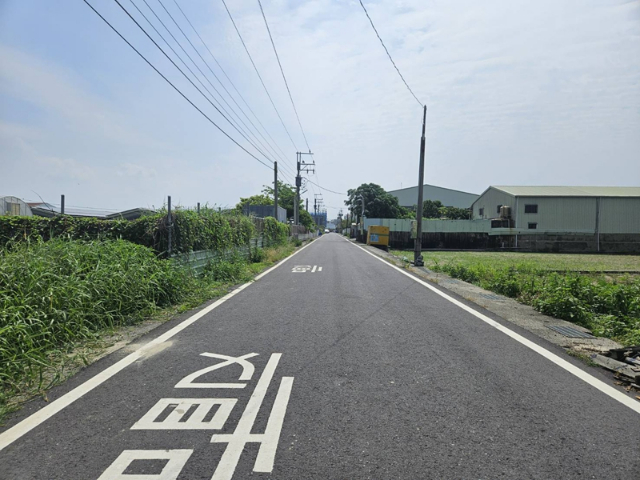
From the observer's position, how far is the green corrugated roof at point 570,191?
141 feet

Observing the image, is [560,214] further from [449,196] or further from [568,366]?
[449,196]

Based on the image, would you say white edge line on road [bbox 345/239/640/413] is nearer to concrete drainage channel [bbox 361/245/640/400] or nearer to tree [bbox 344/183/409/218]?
concrete drainage channel [bbox 361/245/640/400]

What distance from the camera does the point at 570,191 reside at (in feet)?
154

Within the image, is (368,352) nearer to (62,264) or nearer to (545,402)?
(545,402)

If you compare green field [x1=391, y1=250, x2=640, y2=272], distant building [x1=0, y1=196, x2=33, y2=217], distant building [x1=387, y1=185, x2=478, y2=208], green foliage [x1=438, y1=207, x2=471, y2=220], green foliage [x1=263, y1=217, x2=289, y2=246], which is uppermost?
distant building [x1=387, y1=185, x2=478, y2=208]

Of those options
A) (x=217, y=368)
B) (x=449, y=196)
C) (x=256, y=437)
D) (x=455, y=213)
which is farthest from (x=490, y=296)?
(x=449, y=196)

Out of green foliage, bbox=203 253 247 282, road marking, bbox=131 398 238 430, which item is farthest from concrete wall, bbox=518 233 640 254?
road marking, bbox=131 398 238 430

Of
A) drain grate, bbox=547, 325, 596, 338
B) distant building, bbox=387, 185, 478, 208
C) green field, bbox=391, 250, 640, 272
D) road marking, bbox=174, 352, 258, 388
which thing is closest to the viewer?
road marking, bbox=174, 352, 258, 388

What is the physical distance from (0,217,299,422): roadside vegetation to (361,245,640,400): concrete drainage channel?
5804 millimetres

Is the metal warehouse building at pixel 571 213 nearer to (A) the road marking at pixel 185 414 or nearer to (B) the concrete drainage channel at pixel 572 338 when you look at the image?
(B) the concrete drainage channel at pixel 572 338

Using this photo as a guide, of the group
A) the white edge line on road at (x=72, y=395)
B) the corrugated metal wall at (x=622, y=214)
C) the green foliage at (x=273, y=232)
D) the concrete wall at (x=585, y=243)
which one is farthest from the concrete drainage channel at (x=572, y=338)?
the corrugated metal wall at (x=622, y=214)

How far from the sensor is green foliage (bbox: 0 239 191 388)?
4660mm

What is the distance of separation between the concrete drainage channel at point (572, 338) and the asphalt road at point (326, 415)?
0.25 metres

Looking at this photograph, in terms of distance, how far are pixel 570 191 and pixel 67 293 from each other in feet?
173
